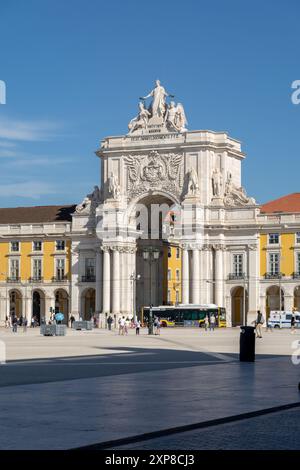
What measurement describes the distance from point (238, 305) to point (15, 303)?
77.0 feet

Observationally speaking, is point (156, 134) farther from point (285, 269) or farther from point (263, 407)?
point (263, 407)

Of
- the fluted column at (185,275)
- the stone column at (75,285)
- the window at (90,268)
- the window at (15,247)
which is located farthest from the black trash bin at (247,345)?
the window at (15,247)

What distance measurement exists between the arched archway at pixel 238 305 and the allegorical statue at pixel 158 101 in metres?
17.8

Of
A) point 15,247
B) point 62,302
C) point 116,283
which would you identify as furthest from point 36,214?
point 116,283

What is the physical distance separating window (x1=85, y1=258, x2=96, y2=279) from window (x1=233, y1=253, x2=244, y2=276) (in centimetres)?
1442

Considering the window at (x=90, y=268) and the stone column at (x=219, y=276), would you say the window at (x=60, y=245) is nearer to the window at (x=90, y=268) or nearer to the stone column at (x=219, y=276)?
the window at (x=90, y=268)

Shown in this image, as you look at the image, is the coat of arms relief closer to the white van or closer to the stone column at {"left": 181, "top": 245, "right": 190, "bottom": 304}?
the stone column at {"left": 181, "top": 245, "right": 190, "bottom": 304}

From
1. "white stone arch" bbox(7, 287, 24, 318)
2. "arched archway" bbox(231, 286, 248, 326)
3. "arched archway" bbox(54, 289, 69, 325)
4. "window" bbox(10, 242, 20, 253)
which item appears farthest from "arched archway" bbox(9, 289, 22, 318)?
"arched archway" bbox(231, 286, 248, 326)

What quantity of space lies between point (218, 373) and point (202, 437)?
11407mm

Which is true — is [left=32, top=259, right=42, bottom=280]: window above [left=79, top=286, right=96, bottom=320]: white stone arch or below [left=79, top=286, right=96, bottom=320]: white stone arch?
above

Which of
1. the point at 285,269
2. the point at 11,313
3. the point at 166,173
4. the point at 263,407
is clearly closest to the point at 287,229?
the point at 285,269

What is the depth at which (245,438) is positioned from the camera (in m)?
14.6

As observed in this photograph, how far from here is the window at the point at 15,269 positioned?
10562 cm

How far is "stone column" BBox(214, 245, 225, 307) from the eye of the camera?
94.2 m
